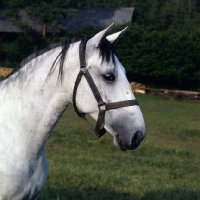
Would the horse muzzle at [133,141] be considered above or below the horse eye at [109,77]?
below

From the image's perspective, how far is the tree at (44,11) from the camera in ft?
90.1

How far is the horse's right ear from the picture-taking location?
265 cm

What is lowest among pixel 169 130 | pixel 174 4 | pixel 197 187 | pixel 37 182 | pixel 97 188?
pixel 174 4

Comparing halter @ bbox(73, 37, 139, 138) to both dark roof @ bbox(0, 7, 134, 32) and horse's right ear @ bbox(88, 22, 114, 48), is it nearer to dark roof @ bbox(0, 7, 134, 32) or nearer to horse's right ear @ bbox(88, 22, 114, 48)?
horse's right ear @ bbox(88, 22, 114, 48)

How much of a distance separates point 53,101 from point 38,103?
105 mm

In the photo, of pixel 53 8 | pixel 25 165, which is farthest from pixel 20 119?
pixel 53 8

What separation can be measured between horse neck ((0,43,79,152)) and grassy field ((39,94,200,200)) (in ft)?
7.07

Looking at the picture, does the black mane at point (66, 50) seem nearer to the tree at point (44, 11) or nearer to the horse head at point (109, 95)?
the horse head at point (109, 95)

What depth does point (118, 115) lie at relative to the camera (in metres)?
2.68

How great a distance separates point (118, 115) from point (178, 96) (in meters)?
19.7

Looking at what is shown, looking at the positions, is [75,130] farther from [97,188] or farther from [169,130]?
[97,188]

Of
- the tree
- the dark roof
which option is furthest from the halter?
the dark roof

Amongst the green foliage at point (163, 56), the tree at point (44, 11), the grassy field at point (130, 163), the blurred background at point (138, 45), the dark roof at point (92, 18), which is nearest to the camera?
the grassy field at point (130, 163)

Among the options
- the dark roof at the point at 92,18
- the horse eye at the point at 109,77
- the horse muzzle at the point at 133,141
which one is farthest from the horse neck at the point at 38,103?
the dark roof at the point at 92,18
